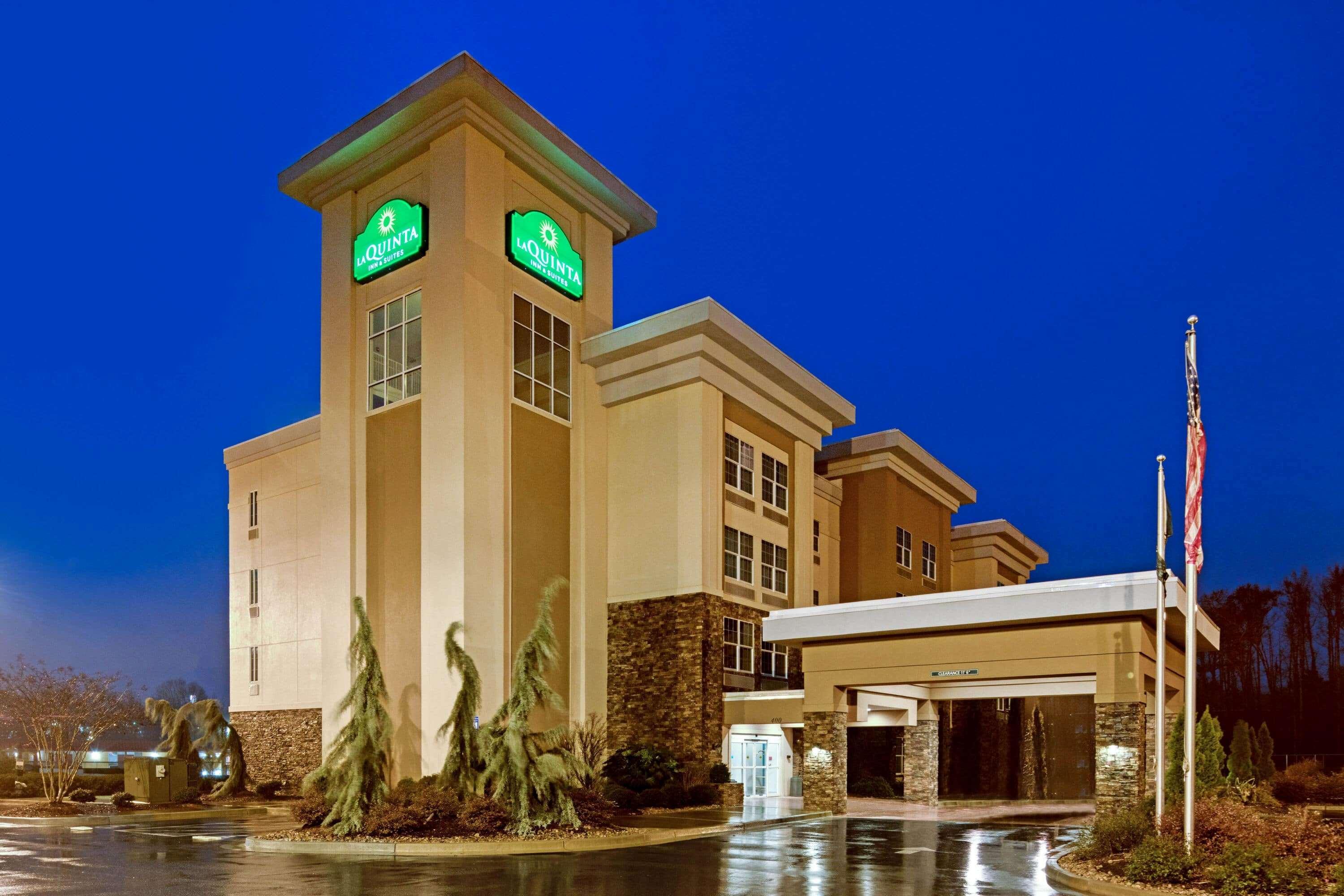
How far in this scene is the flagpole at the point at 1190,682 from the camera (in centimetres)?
1517

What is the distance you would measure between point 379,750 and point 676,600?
14586mm

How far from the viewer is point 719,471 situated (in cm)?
3606

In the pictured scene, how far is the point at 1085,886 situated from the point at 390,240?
95.2ft

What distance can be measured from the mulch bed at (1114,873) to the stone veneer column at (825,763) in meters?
11.8

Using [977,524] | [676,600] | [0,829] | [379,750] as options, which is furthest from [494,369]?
[977,524]

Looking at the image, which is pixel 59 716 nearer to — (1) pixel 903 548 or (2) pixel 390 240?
(2) pixel 390 240

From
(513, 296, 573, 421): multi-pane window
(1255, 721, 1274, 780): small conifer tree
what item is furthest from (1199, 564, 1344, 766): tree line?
(513, 296, 573, 421): multi-pane window

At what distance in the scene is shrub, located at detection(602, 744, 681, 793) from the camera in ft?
103

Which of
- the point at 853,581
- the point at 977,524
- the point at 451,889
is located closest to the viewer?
the point at 451,889

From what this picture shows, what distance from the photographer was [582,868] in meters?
17.3

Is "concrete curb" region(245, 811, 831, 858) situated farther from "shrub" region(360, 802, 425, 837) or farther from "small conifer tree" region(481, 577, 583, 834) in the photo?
"small conifer tree" region(481, 577, 583, 834)

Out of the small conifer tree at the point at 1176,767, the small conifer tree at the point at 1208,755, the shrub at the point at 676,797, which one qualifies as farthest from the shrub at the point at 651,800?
the small conifer tree at the point at 1208,755

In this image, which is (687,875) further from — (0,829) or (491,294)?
(491,294)

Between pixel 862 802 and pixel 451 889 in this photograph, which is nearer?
pixel 451 889
